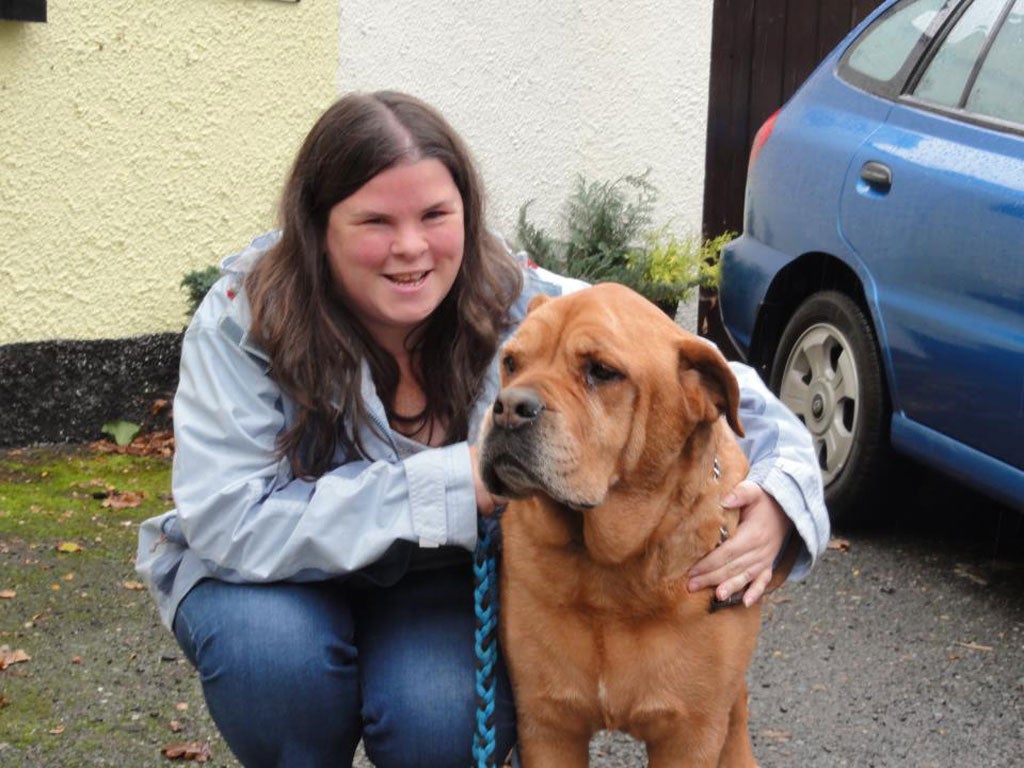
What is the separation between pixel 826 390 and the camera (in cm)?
539

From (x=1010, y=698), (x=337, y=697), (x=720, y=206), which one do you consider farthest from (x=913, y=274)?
(x=720, y=206)

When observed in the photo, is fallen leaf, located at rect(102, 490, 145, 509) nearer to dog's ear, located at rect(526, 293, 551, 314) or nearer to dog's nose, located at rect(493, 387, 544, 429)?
dog's ear, located at rect(526, 293, 551, 314)

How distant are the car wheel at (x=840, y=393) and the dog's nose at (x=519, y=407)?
2.72 meters

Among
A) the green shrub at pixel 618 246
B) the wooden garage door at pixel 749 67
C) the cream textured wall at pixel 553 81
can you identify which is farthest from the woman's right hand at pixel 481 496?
the wooden garage door at pixel 749 67

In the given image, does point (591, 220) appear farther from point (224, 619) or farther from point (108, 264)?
point (224, 619)

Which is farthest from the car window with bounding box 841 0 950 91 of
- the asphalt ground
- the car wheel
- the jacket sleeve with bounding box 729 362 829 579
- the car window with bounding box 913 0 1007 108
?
the jacket sleeve with bounding box 729 362 829 579

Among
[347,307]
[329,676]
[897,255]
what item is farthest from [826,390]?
[329,676]

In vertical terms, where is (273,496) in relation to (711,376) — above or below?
below

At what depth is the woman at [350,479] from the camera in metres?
2.95

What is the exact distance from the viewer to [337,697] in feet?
10.1

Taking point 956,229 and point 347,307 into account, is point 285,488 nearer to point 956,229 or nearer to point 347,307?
point 347,307

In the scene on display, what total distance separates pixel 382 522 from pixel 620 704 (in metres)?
0.57

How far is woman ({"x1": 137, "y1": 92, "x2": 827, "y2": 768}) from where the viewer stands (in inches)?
116

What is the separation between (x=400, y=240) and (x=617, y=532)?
0.71m
